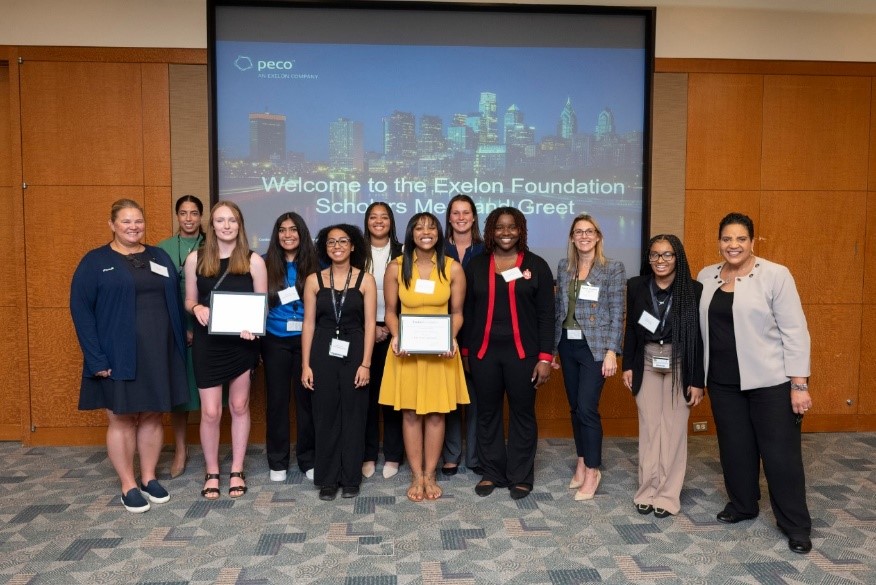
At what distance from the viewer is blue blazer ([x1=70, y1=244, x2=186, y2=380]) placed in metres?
3.40

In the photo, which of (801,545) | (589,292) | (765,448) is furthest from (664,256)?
(801,545)

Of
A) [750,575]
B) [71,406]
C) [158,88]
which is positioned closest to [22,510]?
[71,406]

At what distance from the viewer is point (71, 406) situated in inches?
187

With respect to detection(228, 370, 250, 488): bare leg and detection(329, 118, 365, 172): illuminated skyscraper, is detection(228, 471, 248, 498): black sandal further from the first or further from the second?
detection(329, 118, 365, 172): illuminated skyscraper

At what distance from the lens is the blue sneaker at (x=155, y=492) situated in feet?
11.9

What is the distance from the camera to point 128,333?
3441 mm

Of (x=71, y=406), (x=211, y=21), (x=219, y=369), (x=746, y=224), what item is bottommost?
(x=71, y=406)

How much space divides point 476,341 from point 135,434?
216 centimetres

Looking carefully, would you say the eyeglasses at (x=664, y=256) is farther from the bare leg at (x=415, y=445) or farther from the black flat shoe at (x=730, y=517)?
the bare leg at (x=415, y=445)

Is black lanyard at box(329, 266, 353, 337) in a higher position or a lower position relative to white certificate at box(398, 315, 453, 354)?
higher

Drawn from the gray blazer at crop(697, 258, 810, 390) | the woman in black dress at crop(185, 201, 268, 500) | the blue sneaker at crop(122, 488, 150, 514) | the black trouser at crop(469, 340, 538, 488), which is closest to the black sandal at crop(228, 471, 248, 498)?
the woman in black dress at crop(185, 201, 268, 500)

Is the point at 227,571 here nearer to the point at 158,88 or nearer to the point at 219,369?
the point at 219,369

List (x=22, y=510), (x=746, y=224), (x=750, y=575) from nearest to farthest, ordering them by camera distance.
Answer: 1. (x=750, y=575)
2. (x=746, y=224)
3. (x=22, y=510)

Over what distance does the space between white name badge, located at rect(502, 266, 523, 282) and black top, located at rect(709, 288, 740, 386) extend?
1034mm
